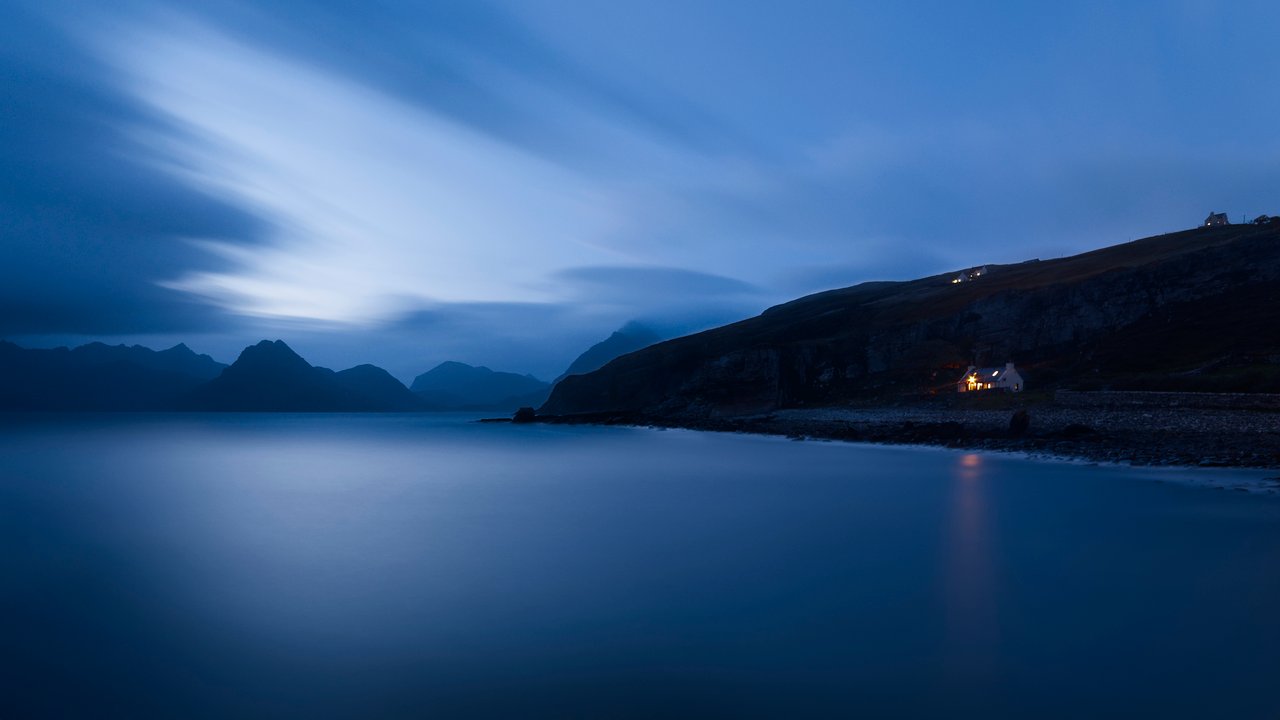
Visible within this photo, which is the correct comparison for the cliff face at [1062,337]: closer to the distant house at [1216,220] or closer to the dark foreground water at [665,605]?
the distant house at [1216,220]

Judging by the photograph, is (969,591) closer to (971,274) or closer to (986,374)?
(986,374)

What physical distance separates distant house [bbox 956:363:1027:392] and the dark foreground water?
3813cm

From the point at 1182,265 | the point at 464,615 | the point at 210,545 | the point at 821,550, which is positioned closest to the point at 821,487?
the point at 821,550

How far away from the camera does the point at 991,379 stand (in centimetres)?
5912

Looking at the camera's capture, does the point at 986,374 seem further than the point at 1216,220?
No

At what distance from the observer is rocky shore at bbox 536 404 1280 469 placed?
24.0 meters

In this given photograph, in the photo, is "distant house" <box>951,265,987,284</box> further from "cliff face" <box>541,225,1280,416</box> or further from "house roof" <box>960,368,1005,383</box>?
"house roof" <box>960,368,1005,383</box>

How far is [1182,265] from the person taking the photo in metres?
63.8

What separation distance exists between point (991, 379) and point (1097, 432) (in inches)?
1158

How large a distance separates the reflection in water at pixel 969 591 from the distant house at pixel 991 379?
4210cm

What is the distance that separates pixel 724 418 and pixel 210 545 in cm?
6615

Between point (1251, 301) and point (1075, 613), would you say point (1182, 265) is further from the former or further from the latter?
point (1075, 613)

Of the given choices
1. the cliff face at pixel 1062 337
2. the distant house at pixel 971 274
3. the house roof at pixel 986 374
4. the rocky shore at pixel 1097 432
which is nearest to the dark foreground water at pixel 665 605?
the rocky shore at pixel 1097 432

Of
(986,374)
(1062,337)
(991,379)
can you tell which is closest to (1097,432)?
(991,379)
